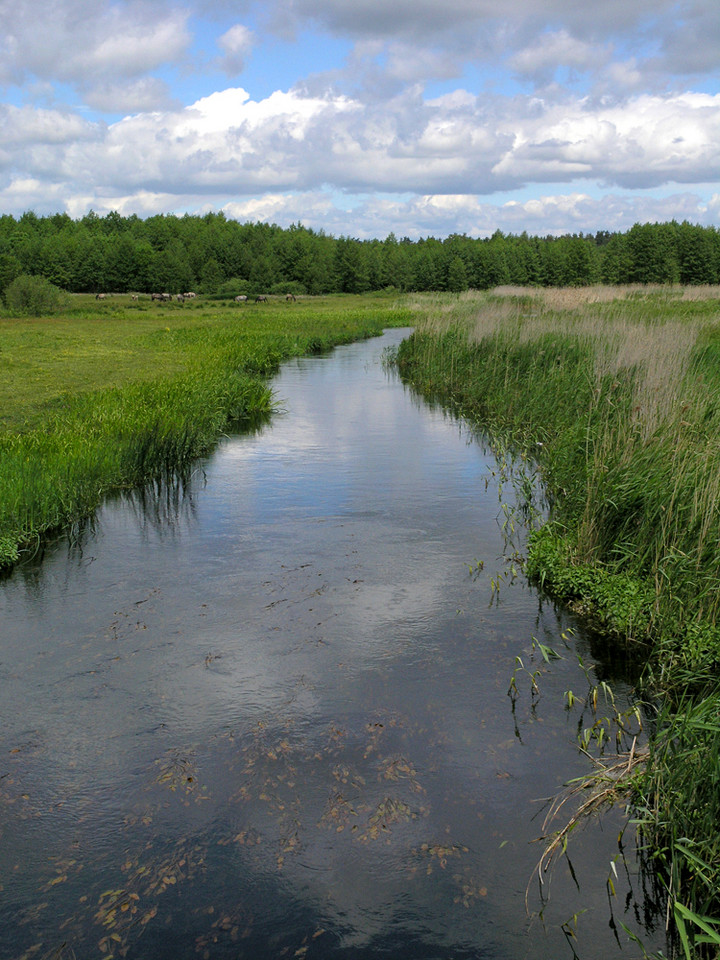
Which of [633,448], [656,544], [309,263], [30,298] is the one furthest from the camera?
[309,263]

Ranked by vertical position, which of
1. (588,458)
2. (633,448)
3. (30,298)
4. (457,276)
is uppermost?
(457,276)

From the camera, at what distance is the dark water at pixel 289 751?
171 inches

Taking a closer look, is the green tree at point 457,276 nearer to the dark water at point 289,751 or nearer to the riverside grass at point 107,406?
the riverside grass at point 107,406

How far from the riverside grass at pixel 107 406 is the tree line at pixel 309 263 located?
182ft

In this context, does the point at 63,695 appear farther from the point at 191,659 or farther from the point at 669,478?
the point at 669,478

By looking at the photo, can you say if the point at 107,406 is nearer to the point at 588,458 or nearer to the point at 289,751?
the point at 588,458

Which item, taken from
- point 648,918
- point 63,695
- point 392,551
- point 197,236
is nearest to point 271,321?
point 392,551

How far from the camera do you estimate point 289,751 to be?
5.75 metres

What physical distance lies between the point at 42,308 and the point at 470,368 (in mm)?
42354

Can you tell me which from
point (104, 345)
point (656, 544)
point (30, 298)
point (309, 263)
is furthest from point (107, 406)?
point (309, 263)

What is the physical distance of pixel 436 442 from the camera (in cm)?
1616

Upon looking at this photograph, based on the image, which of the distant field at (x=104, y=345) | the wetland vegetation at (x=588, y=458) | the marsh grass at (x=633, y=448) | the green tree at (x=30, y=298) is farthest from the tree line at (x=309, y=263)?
the marsh grass at (x=633, y=448)

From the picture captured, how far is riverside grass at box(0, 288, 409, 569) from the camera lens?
10.6 metres

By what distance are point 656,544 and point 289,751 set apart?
163 inches
